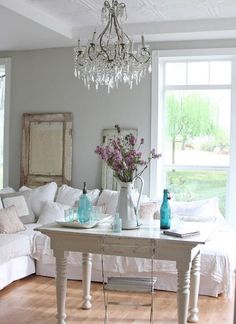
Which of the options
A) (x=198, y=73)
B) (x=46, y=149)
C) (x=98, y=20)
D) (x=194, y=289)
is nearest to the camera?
(x=194, y=289)

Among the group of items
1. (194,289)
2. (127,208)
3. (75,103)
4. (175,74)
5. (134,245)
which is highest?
(175,74)

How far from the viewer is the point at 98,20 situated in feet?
19.1

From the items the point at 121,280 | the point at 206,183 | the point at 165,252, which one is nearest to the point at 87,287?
the point at 121,280

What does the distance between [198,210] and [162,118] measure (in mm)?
1521

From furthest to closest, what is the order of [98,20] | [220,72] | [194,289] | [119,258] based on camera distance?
[220,72] → [98,20] → [119,258] → [194,289]

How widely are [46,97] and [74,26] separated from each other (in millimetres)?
1163

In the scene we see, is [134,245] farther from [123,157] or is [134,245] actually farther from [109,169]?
[109,169]

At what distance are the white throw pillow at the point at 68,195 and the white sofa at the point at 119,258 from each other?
5cm

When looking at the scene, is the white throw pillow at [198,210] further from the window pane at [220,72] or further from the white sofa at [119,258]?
the window pane at [220,72]

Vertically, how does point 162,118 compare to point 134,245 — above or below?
above

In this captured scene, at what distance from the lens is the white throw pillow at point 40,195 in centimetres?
613

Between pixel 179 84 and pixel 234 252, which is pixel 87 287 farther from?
pixel 179 84

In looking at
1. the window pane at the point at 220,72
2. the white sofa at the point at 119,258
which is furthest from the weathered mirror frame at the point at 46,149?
the window pane at the point at 220,72

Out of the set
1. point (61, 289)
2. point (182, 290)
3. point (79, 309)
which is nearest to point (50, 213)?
point (79, 309)
